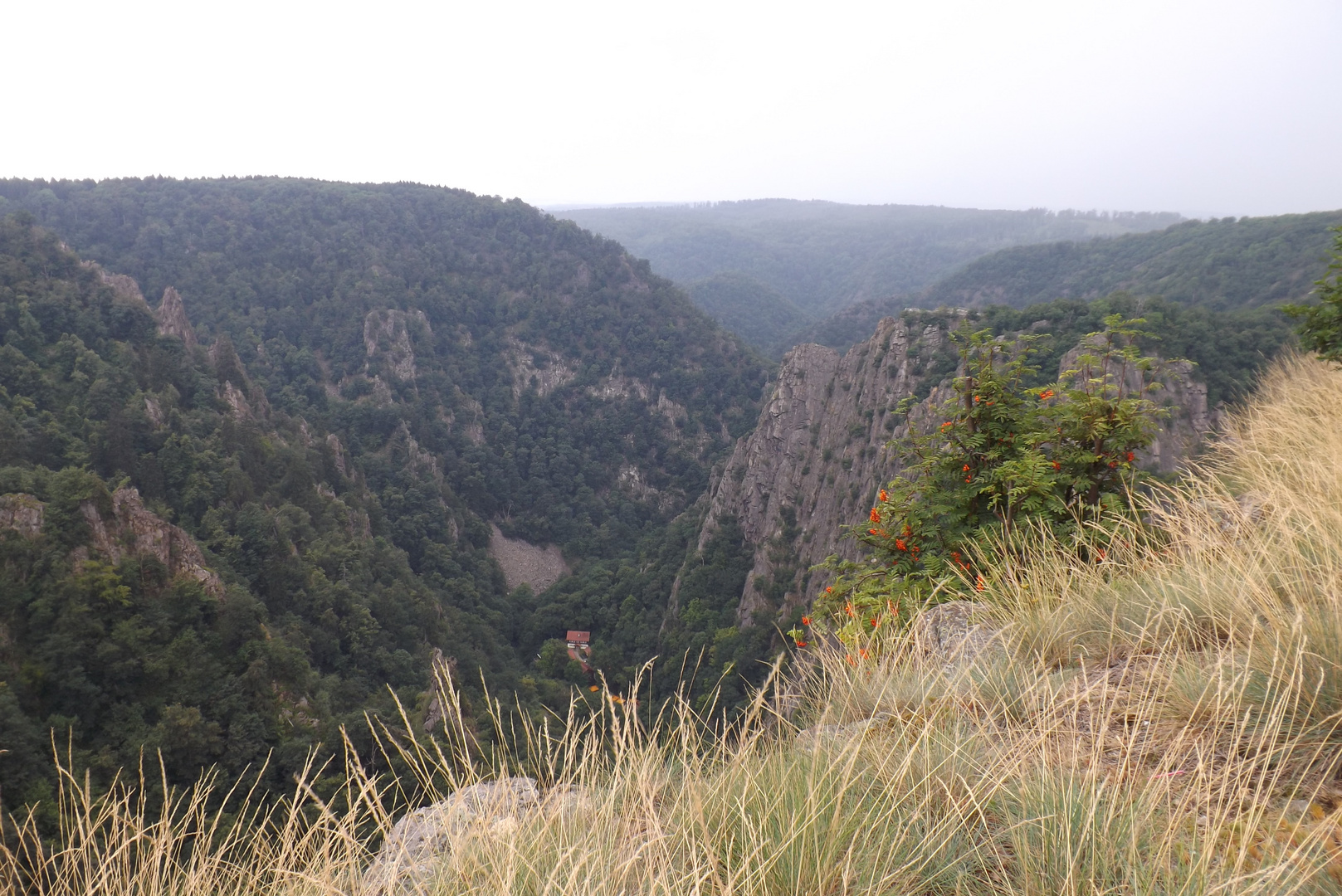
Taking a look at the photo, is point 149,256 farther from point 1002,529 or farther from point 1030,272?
point 1030,272

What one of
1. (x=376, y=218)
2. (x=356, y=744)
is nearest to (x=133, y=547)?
(x=356, y=744)

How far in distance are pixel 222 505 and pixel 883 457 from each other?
118 ft

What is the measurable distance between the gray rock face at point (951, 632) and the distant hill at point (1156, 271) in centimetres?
525

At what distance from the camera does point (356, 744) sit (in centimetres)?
2345

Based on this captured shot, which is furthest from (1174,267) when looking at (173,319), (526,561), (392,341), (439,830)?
(392,341)

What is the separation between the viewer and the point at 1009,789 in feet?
6.95

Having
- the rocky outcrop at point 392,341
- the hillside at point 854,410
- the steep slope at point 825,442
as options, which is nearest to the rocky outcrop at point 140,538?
the hillside at point 854,410

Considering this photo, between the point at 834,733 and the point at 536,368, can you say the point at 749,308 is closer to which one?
the point at 536,368

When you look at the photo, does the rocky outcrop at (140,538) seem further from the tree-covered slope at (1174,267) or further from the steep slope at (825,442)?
the tree-covered slope at (1174,267)

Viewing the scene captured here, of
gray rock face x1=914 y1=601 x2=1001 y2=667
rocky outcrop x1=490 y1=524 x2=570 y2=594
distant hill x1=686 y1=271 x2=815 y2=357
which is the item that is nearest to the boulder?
gray rock face x1=914 y1=601 x2=1001 y2=667

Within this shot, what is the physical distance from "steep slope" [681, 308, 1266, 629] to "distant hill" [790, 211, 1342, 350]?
13.5 metres

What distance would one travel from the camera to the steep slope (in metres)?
38.2

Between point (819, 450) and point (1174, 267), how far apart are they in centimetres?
4582

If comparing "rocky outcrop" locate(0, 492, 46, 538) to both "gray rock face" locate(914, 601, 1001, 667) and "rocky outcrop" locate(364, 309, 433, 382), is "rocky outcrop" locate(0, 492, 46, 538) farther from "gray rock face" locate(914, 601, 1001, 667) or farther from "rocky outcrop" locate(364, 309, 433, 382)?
"rocky outcrop" locate(364, 309, 433, 382)
